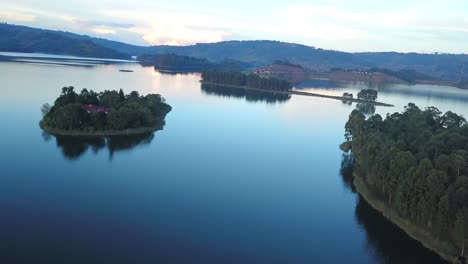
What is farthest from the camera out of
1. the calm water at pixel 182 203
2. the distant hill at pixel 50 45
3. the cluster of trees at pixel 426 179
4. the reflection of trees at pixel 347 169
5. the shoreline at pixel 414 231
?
the distant hill at pixel 50 45

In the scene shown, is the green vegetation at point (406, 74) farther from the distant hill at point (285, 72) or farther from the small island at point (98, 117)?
the small island at point (98, 117)

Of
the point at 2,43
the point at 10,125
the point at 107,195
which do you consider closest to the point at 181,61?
the point at 2,43

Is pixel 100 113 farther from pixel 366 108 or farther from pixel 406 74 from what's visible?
pixel 406 74

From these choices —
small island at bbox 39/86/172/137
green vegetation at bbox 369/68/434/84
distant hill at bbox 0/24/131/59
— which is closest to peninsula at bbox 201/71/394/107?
small island at bbox 39/86/172/137

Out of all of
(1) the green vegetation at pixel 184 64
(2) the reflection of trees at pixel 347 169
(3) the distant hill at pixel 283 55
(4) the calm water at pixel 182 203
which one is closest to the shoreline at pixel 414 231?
(4) the calm water at pixel 182 203

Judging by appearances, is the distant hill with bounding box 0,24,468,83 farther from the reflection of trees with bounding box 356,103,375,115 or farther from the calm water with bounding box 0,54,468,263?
the calm water with bounding box 0,54,468,263

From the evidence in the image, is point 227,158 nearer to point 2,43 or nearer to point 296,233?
point 296,233
